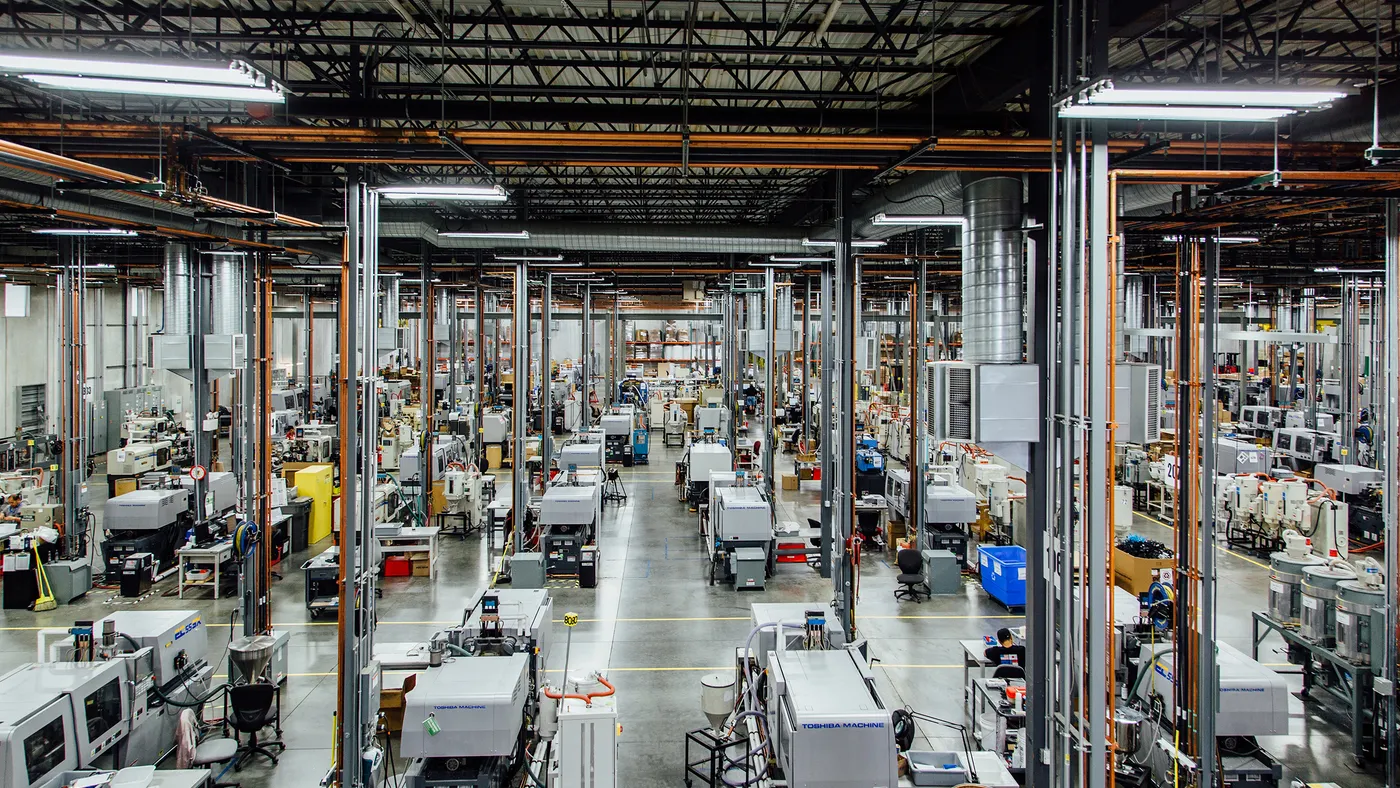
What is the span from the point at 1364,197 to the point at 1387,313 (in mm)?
1478

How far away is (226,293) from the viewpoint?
43.5 ft

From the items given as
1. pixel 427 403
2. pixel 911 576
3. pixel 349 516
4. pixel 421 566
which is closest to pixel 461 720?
pixel 349 516

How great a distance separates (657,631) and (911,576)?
16.7 feet

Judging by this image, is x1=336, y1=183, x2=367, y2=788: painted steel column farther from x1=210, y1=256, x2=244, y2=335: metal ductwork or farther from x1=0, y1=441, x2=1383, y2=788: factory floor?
x1=210, y1=256, x2=244, y2=335: metal ductwork

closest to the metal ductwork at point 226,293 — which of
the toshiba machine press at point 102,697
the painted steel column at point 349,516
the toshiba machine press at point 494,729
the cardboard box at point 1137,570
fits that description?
the toshiba machine press at point 102,697

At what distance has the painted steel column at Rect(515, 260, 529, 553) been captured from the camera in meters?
15.4

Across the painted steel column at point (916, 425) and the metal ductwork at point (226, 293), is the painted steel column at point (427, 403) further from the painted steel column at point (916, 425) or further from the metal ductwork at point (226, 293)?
the painted steel column at point (916, 425)

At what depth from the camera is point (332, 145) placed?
8352 millimetres

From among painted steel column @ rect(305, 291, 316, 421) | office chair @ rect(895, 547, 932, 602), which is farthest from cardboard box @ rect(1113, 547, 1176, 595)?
painted steel column @ rect(305, 291, 316, 421)

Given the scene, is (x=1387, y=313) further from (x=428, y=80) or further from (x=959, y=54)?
(x=428, y=80)

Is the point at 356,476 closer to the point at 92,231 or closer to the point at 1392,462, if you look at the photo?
the point at 92,231

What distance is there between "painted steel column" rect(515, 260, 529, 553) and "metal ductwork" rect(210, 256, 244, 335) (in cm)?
484

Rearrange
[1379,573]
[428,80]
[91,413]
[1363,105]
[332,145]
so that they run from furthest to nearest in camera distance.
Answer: [91,413] → [428,80] → [1379,573] → [1363,105] → [332,145]

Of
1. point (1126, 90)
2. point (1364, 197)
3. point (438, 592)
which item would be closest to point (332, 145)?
point (1126, 90)
